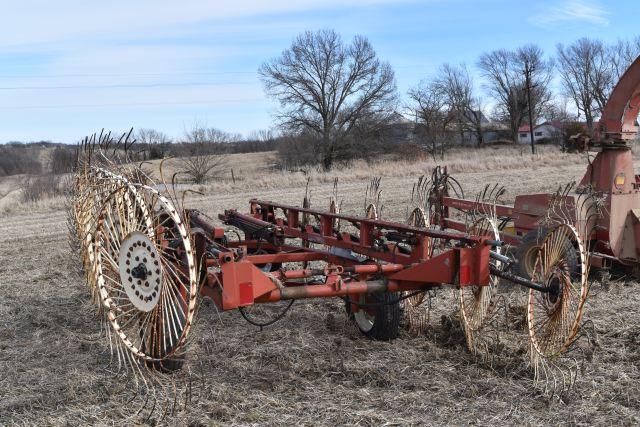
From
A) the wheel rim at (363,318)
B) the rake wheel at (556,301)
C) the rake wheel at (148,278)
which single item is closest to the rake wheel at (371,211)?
the wheel rim at (363,318)

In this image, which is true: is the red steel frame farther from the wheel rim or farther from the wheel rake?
the wheel rim

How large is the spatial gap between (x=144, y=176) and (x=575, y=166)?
23.9 m

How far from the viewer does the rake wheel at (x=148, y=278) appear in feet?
12.2

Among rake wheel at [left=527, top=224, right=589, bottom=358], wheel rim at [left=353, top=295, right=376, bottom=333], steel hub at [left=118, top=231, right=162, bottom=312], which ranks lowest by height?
wheel rim at [left=353, top=295, right=376, bottom=333]

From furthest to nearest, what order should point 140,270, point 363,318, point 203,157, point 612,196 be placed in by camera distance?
1. point 203,157
2. point 612,196
3. point 363,318
4. point 140,270

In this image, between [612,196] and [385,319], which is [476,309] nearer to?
[385,319]

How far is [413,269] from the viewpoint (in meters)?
4.40

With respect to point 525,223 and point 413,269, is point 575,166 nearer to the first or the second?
point 525,223

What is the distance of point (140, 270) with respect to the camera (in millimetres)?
3930

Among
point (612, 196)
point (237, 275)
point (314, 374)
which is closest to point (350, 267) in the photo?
point (314, 374)

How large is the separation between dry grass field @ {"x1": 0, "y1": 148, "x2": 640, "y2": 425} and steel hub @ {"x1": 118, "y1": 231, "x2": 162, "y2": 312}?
53 centimetres

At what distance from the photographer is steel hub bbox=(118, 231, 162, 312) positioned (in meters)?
3.80

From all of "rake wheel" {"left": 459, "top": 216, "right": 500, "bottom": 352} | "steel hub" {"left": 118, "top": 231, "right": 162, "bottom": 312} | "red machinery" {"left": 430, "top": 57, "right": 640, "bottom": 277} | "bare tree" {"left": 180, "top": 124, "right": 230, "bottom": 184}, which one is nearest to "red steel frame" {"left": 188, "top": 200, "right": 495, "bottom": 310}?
"steel hub" {"left": 118, "top": 231, "right": 162, "bottom": 312}

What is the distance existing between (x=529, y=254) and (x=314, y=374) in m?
3.10
